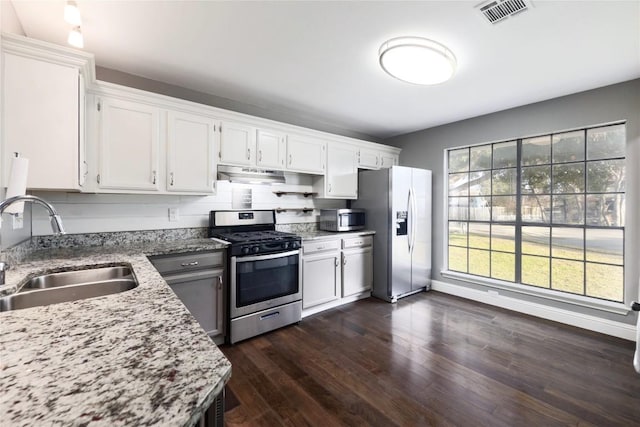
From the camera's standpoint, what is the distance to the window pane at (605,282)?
283 cm

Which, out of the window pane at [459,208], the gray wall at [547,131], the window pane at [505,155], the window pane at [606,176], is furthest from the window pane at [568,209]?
the window pane at [459,208]

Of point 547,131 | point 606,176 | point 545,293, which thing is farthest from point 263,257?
point 606,176

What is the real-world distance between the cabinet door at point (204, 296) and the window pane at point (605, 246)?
387cm

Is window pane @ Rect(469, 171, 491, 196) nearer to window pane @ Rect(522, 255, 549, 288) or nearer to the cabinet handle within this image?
window pane @ Rect(522, 255, 549, 288)

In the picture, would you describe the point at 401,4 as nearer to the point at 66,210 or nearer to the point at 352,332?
the point at 352,332

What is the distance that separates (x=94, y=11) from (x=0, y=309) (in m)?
1.80

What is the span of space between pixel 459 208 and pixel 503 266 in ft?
3.14

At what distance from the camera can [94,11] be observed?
5.82ft

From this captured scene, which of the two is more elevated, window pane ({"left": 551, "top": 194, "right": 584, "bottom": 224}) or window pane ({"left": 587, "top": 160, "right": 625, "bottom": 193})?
window pane ({"left": 587, "top": 160, "right": 625, "bottom": 193})

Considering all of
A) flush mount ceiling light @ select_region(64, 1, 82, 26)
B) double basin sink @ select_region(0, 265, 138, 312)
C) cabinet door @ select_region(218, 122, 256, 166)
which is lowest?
double basin sink @ select_region(0, 265, 138, 312)

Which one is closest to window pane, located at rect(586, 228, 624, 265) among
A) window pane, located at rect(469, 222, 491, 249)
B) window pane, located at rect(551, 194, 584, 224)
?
Result: window pane, located at rect(551, 194, 584, 224)

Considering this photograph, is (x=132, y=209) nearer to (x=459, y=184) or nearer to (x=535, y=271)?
(x=459, y=184)

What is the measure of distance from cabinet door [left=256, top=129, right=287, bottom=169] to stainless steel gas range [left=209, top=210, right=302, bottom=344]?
60 cm

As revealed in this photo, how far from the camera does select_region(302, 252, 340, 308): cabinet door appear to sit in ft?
10.6
